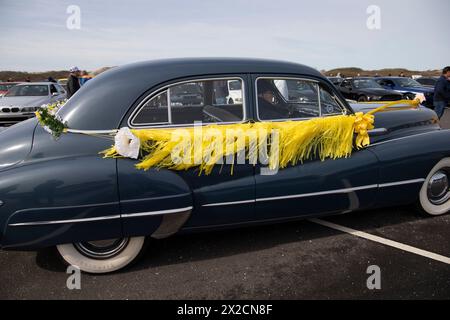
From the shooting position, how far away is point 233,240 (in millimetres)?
3203

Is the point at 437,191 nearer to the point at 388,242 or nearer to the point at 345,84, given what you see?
the point at 388,242

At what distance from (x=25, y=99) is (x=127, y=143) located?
8.36 m

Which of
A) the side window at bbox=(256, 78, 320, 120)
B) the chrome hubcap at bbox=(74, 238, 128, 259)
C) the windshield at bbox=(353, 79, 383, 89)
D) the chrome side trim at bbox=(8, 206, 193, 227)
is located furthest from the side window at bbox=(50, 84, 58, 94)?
the windshield at bbox=(353, 79, 383, 89)

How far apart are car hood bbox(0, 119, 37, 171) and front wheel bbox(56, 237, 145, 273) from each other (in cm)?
81

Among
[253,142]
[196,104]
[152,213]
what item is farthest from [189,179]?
[196,104]

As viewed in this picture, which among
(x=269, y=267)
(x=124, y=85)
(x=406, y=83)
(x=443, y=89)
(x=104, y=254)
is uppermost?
(x=406, y=83)

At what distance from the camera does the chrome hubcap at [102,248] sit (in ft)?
8.54

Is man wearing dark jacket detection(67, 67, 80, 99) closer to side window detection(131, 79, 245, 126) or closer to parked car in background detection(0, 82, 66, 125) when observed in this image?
parked car in background detection(0, 82, 66, 125)

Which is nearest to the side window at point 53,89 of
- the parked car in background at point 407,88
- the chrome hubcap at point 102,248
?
the chrome hubcap at point 102,248

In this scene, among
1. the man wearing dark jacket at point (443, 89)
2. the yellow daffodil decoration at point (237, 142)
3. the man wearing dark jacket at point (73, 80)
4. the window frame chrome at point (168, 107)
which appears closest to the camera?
the yellow daffodil decoration at point (237, 142)

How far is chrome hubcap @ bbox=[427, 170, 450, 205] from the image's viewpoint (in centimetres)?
347

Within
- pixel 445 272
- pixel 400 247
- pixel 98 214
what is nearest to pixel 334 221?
pixel 400 247

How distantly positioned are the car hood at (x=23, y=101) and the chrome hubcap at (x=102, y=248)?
24.3ft

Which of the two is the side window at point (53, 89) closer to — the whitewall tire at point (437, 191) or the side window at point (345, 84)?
the whitewall tire at point (437, 191)
